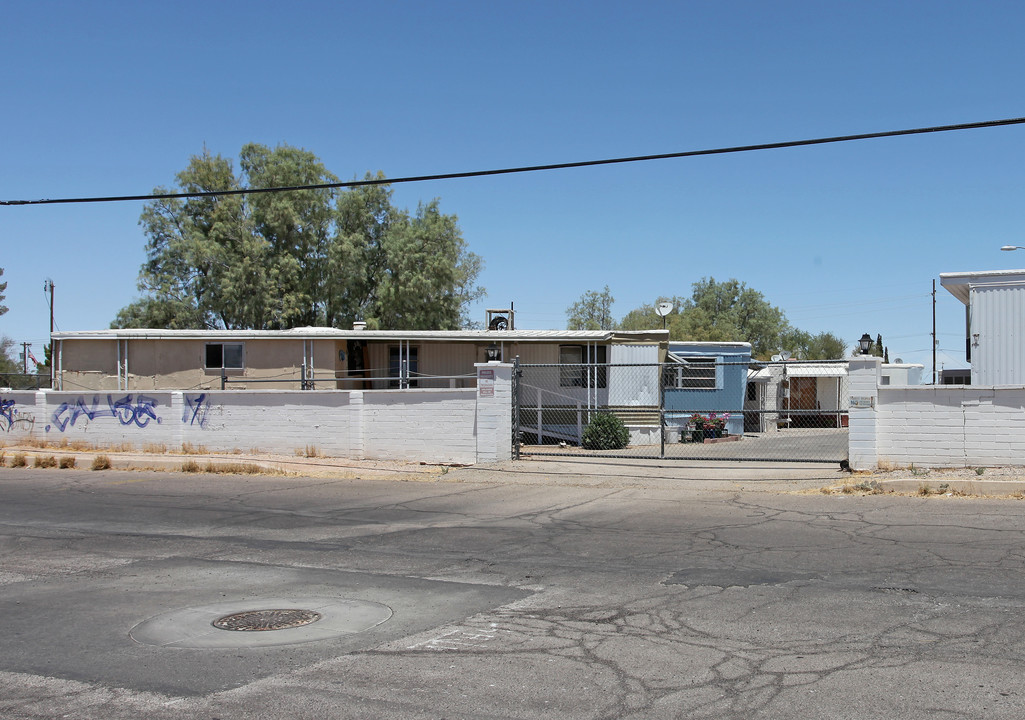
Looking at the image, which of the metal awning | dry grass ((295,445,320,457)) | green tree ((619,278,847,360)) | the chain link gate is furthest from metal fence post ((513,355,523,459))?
green tree ((619,278,847,360))

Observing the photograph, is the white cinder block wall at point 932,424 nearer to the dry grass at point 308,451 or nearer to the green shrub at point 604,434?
the green shrub at point 604,434

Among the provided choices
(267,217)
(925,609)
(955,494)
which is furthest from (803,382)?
(925,609)

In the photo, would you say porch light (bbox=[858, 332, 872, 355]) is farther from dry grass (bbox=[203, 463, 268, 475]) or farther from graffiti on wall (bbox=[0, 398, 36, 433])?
graffiti on wall (bbox=[0, 398, 36, 433])

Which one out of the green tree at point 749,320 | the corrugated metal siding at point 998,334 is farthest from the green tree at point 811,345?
the corrugated metal siding at point 998,334

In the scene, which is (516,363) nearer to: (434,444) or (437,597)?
(434,444)

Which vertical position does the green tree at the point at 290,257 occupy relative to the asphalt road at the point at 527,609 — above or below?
above

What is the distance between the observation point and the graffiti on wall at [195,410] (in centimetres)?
2045

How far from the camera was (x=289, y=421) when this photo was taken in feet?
63.6

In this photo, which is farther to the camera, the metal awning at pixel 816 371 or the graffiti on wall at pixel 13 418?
the metal awning at pixel 816 371

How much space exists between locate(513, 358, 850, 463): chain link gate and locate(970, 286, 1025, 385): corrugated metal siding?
8.50ft

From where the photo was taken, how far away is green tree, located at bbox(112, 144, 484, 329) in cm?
4222

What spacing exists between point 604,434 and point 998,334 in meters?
8.94

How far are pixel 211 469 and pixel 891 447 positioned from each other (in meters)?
12.4

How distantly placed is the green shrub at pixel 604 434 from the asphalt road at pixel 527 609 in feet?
31.5
